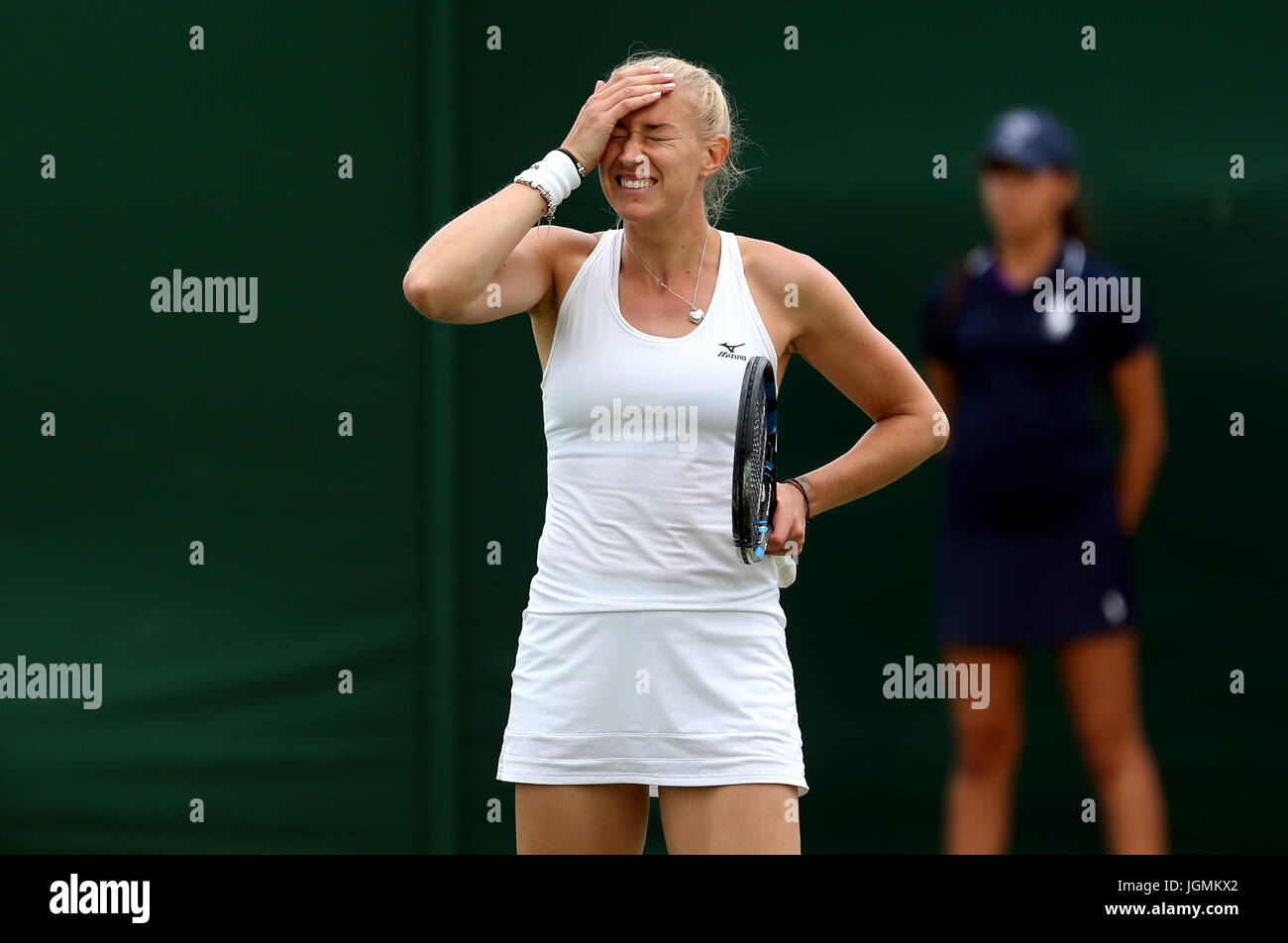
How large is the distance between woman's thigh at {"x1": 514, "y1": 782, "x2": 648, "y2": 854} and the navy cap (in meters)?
1.99

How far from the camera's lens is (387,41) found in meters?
4.14

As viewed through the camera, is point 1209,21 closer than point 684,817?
No

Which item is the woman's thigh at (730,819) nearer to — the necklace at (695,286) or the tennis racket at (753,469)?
the tennis racket at (753,469)

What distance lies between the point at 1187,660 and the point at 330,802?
6.83 feet

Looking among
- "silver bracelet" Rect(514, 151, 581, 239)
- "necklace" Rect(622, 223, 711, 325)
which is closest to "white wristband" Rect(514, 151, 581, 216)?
"silver bracelet" Rect(514, 151, 581, 239)

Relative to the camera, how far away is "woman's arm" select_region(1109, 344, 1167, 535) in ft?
12.6

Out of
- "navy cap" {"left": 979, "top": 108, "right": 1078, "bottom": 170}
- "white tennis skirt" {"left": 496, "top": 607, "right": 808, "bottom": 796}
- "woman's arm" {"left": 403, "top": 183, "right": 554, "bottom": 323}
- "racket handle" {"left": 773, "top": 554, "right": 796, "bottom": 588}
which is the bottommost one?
"white tennis skirt" {"left": 496, "top": 607, "right": 808, "bottom": 796}

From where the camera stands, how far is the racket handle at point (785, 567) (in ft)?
8.66

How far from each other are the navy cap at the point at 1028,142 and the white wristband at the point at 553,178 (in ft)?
5.25

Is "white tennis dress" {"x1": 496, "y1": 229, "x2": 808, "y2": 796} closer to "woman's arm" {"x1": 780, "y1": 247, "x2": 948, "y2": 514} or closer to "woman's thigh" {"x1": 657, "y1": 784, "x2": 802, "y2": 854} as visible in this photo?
"woman's thigh" {"x1": 657, "y1": 784, "x2": 802, "y2": 854}

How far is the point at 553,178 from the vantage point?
103 inches

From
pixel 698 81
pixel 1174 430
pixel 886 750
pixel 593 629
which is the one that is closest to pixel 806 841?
pixel 886 750

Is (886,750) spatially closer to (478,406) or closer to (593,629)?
(478,406)

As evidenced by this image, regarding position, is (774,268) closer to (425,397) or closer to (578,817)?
(578,817)
